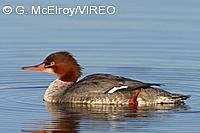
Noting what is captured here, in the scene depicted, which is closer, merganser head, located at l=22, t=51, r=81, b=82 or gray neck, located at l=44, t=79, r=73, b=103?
gray neck, located at l=44, t=79, r=73, b=103

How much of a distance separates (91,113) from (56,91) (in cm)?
158

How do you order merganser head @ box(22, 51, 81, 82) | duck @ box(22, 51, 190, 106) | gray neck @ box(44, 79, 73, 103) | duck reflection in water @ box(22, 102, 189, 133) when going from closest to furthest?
duck reflection in water @ box(22, 102, 189, 133) → duck @ box(22, 51, 190, 106) → gray neck @ box(44, 79, 73, 103) → merganser head @ box(22, 51, 81, 82)

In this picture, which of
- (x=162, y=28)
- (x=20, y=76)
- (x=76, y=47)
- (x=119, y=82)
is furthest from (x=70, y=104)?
(x=162, y=28)

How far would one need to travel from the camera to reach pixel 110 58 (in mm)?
20688

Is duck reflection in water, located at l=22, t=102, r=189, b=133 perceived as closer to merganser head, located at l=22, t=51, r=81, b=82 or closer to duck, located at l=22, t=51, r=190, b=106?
duck, located at l=22, t=51, r=190, b=106

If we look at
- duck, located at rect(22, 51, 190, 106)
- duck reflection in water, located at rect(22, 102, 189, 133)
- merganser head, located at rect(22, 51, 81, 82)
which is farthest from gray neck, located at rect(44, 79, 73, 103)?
duck reflection in water, located at rect(22, 102, 189, 133)

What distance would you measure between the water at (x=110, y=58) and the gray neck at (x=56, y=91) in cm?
25

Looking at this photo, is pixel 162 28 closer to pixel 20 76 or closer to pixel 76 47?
pixel 76 47

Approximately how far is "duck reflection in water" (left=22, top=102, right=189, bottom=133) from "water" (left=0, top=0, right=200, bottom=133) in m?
0.02

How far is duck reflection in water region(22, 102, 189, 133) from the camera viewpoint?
1530cm

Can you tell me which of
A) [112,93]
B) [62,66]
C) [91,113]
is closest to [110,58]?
[62,66]

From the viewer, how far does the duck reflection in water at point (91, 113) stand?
15.3m

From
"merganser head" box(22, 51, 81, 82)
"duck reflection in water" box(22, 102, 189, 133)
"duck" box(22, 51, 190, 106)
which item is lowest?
"duck reflection in water" box(22, 102, 189, 133)

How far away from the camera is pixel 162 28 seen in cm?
2258
